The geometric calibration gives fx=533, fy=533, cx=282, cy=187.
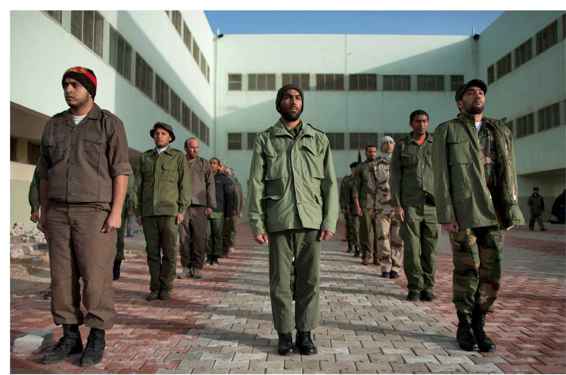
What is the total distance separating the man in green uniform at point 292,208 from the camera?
426 cm

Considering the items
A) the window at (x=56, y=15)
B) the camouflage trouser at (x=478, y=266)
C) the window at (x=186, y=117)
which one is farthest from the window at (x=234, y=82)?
the camouflage trouser at (x=478, y=266)

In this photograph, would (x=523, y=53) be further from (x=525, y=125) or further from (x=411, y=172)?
(x=411, y=172)

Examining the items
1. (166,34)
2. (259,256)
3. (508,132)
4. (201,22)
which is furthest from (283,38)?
(508,132)

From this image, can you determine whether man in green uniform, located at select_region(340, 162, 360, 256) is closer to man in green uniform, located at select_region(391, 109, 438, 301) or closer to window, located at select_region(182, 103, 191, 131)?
man in green uniform, located at select_region(391, 109, 438, 301)

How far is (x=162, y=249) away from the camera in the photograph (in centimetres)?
663

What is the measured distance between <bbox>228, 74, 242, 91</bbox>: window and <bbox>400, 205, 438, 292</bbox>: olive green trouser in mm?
31141

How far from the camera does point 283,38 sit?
36.4 m

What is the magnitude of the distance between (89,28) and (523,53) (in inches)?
910

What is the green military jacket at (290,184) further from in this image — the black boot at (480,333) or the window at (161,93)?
the window at (161,93)

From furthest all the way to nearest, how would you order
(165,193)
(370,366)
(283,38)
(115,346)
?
(283,38) → (165,193) → (115,346) → (370,366)

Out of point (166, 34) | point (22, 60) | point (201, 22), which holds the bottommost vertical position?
point (22, 60)

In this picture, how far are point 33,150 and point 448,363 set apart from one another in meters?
16.4

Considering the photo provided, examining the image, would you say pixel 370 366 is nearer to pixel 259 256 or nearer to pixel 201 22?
pixel 259 256

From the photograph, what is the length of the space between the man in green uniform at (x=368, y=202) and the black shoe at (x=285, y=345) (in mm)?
5113
